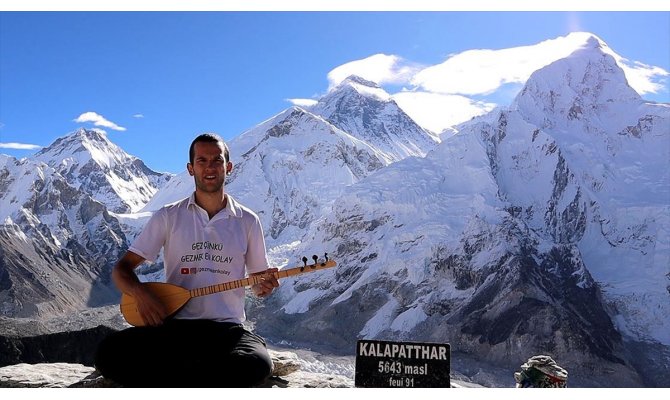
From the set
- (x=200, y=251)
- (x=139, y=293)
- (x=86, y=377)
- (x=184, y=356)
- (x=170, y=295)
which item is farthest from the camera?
(x=86, y=377)

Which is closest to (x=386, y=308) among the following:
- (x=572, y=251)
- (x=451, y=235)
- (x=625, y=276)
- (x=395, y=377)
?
(x=451, y=235)

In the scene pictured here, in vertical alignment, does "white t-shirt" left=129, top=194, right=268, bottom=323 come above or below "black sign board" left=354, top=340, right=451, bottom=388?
above

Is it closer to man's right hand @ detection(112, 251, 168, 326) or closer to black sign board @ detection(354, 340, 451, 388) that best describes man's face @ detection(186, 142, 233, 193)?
man's right hand @ detection(112, 251, 168, 326)

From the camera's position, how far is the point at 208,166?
6895 mm

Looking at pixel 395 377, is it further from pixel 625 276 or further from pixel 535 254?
pixel 625 276

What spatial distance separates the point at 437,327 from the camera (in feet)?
536

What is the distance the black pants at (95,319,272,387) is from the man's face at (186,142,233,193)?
4.43ft

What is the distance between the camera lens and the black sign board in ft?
22.4

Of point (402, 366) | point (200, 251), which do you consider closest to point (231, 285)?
point (200, 251)

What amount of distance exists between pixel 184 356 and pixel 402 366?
2123 millimetres

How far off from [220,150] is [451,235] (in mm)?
182906

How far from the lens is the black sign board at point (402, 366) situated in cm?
683

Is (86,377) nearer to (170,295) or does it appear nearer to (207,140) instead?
(170,295)

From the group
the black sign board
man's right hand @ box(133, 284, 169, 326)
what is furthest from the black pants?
the black sign board
